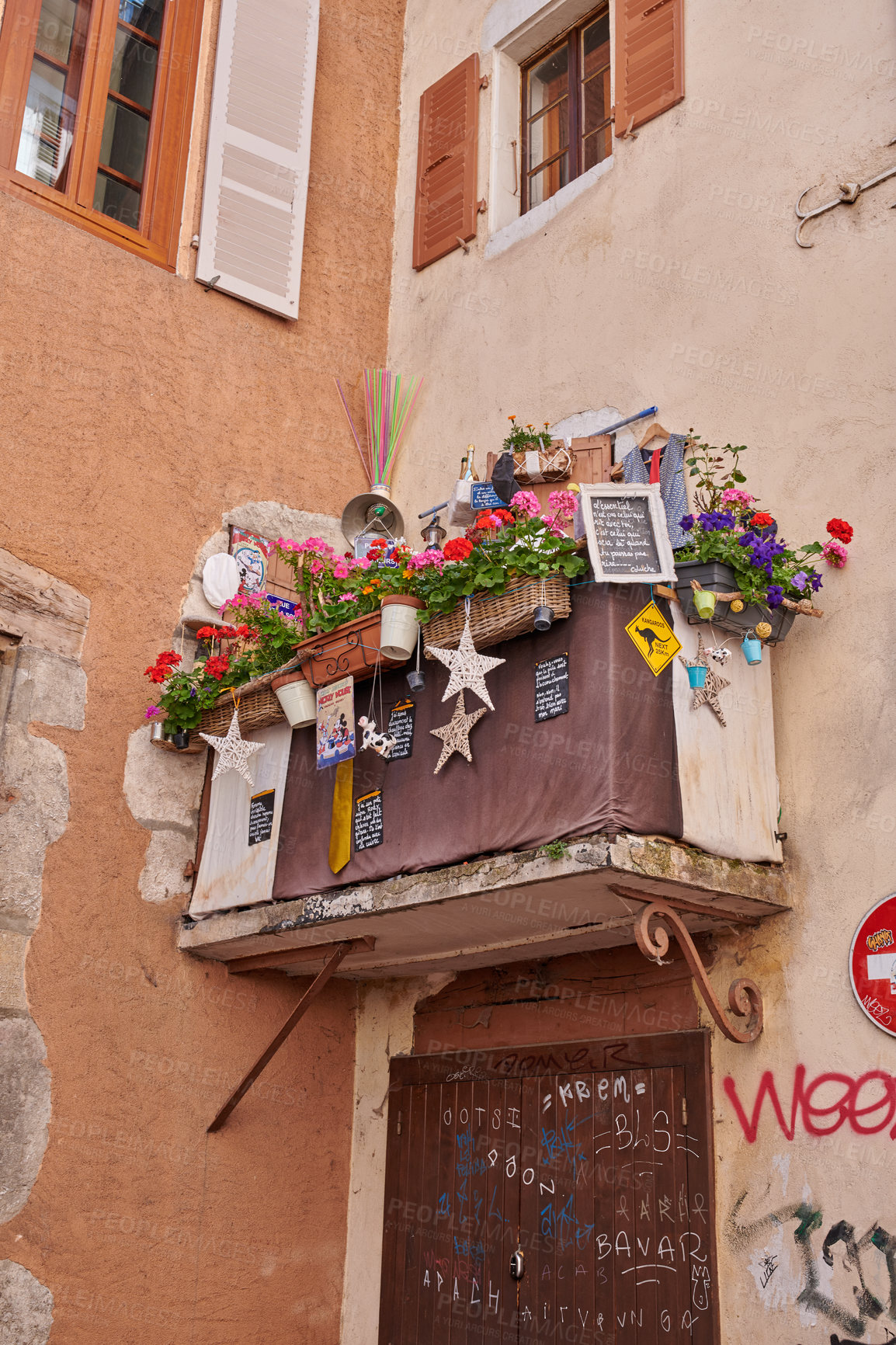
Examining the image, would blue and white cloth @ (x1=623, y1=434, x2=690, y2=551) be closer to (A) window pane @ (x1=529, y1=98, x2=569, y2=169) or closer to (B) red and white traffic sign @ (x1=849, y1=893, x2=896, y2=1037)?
(B) red and white traffic sign @ (x1=849, y1=893, x2=896, y2=1037)

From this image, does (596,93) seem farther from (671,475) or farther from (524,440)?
(671,475)

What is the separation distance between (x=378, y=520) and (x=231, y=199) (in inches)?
82.9

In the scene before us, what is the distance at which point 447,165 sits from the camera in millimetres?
7793

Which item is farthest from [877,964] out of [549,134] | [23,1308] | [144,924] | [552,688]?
[549,134]

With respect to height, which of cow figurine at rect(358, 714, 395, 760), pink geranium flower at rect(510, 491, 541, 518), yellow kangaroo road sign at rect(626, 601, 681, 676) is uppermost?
pink geranium flower at rect(510, 491, 541, 518)

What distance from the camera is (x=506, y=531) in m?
4.91

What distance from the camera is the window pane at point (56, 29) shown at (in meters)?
6.84

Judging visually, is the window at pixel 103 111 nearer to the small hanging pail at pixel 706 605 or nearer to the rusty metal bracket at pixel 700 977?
A: the small hanging pail at pixel 706 605

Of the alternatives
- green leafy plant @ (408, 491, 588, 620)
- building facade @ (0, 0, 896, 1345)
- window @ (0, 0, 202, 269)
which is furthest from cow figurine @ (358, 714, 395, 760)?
window @ (0, 0, 202, 269)

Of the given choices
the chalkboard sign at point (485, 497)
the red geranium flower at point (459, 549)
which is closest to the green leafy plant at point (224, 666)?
the chalkboard sign at point (485, 497)

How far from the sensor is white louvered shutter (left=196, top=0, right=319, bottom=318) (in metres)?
7.19

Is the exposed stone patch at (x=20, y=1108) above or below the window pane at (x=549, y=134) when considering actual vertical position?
below

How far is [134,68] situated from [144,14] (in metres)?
0.39

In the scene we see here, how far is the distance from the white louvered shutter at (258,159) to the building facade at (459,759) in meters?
0.03
